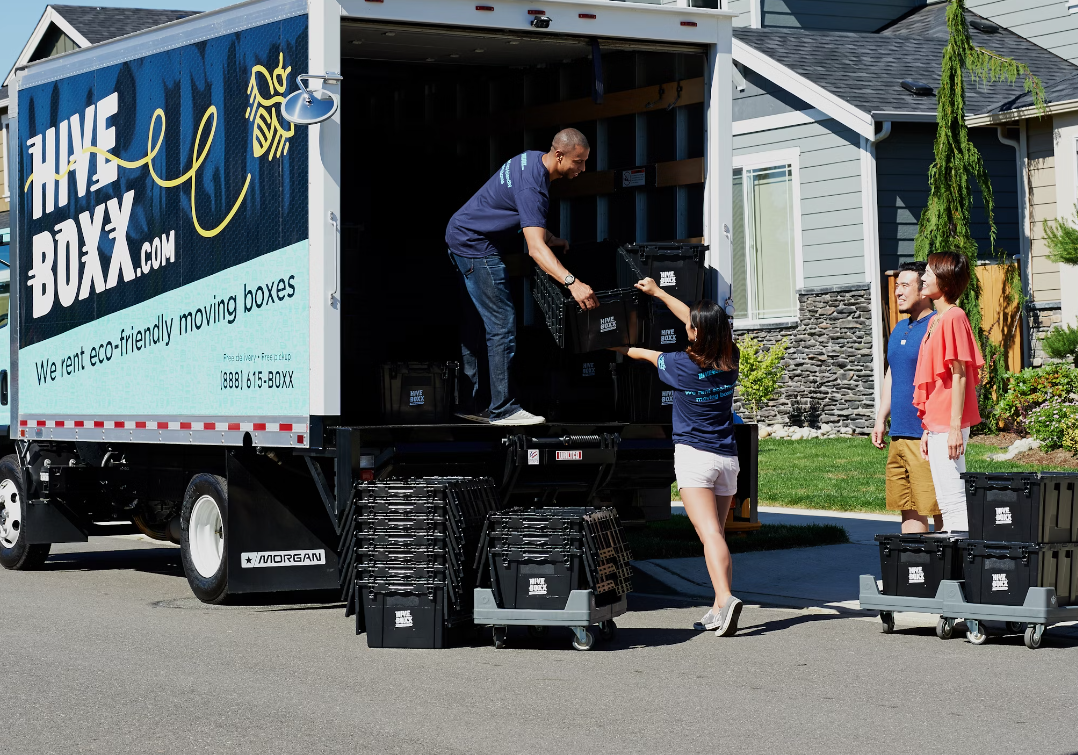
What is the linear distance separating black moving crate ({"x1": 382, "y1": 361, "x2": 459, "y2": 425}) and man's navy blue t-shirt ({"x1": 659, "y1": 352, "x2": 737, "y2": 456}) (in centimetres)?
181

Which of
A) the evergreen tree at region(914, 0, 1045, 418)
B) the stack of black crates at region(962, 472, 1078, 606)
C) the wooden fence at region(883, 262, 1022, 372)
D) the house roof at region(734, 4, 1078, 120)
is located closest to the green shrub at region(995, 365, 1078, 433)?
the evergreen tree at region(914, 0, 1045, 418)

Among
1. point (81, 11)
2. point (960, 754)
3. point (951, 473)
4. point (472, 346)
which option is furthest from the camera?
point (81, 11)

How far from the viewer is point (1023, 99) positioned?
22078 mm

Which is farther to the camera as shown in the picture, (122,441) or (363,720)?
(122,441)

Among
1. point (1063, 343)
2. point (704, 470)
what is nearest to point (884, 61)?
point (1063, 343)

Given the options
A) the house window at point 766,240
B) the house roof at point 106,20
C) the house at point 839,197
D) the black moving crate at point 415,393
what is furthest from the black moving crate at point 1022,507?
the house roof at point 106,20

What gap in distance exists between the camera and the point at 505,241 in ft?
36.4

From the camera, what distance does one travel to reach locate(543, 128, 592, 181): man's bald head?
10.5 meters

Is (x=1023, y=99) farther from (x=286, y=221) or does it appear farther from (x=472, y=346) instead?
(x=286, y=221)

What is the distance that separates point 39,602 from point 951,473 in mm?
6075

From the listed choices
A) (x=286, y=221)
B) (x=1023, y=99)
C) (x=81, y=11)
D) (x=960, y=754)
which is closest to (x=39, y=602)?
(x=286, y=221)

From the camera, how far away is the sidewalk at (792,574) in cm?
1109

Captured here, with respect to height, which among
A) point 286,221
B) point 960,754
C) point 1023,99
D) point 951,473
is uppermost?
point 1023,99

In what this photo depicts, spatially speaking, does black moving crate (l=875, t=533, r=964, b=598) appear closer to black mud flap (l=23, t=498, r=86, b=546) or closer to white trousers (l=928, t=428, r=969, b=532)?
white trousers (l=928, t=428, r=969, b=532)
